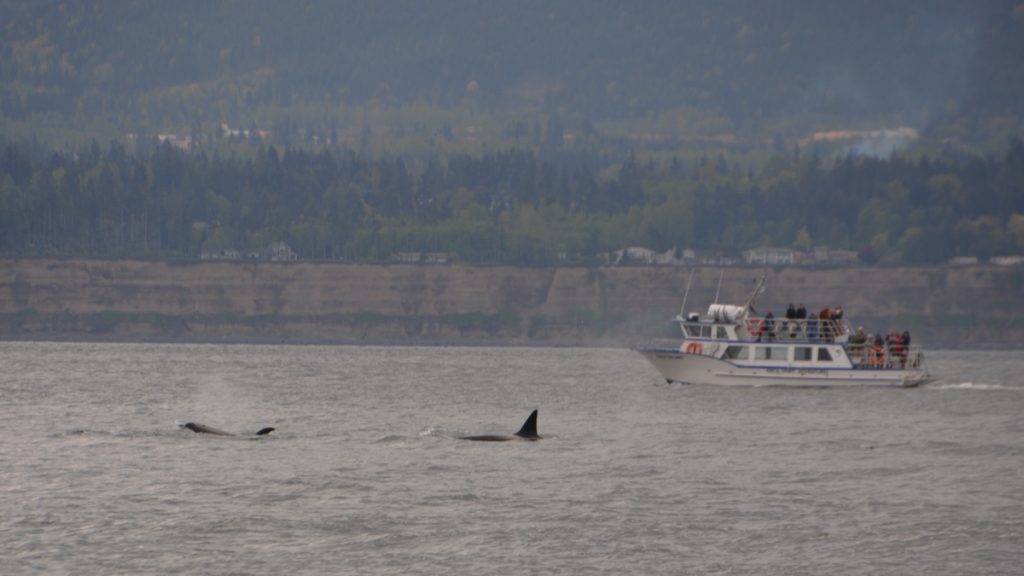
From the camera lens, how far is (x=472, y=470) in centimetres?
6462

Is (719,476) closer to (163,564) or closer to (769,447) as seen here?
(769,447)

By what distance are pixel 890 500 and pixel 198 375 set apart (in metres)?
86.0

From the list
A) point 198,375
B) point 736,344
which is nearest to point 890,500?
point 736,344

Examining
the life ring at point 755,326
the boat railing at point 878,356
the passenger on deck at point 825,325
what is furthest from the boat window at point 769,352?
the boat railing at point 878,356

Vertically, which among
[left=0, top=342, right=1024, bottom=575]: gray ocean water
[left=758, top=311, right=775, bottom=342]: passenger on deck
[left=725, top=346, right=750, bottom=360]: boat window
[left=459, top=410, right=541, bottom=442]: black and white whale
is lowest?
[left=0, top=342, right=1024, bottom=575]: gray ocean water

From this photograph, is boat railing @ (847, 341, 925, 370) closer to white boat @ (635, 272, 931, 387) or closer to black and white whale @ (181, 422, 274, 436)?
white boat @ (635, 272, 931, 387)

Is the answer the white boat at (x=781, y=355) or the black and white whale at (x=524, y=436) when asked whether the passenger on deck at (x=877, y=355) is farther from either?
the black and white whale at (x=524, y=436)

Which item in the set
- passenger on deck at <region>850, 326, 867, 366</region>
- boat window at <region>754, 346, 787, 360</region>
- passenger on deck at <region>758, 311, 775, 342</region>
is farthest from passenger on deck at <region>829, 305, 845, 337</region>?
passenger on deck at <region>758, 311, 775, 342</region>

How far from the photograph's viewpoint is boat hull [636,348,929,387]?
4461 inches

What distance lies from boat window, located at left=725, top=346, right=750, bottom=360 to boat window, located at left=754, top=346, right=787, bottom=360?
66 centimetres

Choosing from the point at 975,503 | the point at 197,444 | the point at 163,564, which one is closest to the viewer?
the point at 163,564

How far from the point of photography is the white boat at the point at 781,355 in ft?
370

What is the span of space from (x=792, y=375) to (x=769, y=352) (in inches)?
73.7

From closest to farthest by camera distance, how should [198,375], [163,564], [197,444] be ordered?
[163,564] → [197,444] → [198,375]
